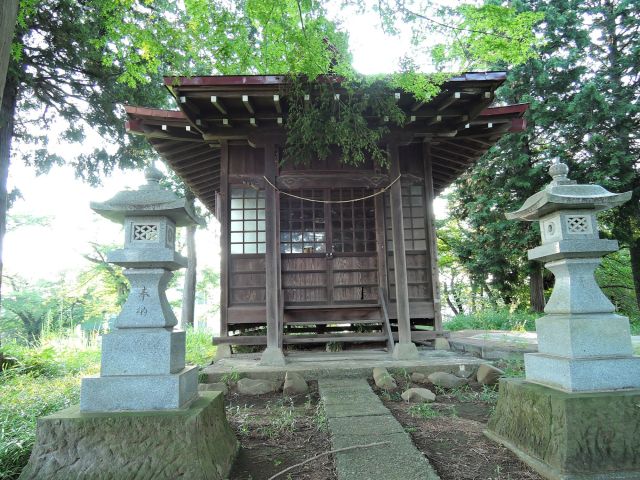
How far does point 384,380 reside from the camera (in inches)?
189

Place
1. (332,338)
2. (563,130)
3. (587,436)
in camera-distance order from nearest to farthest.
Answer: (587,436)
(332,338)
(563,130)

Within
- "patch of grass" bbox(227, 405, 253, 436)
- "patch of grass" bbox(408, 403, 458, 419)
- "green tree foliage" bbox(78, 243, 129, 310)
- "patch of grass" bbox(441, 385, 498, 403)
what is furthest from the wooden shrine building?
"green tree foliage" bbox(78, 243, 129, 310)

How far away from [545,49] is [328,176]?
947 cm

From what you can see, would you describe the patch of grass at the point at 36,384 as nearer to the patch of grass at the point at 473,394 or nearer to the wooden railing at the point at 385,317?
the wooden railing at the point at 385,317

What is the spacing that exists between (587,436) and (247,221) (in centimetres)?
600

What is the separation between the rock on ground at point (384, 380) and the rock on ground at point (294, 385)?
892mm

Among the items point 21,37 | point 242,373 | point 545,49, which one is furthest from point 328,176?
point 545,49

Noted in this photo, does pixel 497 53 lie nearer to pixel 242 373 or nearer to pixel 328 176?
pixel 328 176

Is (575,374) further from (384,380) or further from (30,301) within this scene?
(30,301)

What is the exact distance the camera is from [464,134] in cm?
670

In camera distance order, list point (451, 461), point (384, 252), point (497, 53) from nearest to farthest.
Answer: point (451, 461), point (497, 53), point (384, 252)

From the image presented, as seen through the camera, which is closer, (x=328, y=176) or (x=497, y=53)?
(x=497, y=53)

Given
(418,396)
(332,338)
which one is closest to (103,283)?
(332,338)

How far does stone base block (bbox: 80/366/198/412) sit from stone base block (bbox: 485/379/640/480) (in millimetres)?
2473
